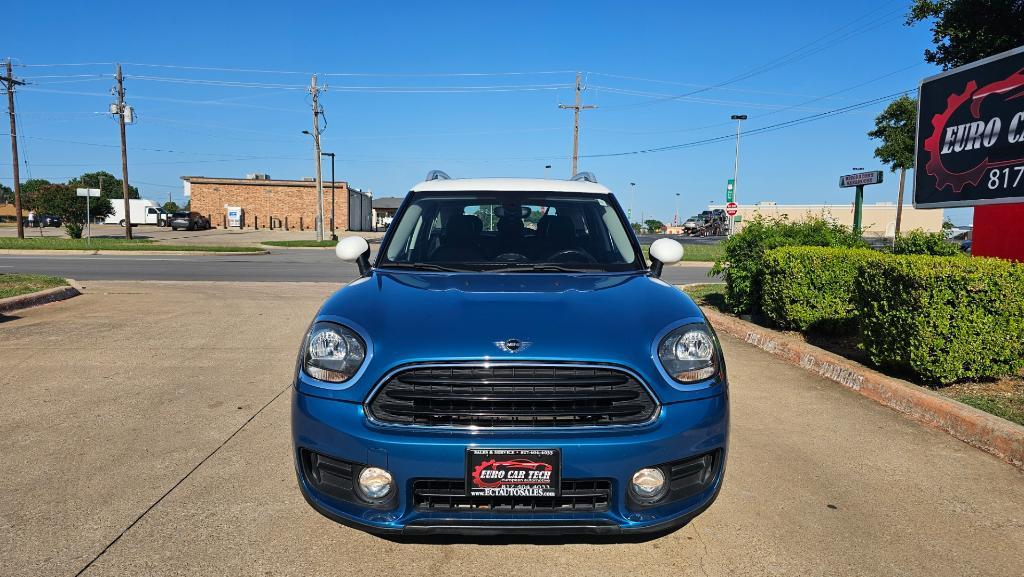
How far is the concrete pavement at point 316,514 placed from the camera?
9.39 ft

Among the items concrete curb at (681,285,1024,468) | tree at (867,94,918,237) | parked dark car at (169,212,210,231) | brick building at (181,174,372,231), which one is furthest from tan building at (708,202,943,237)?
concrete curb at (681,285,1024,468)

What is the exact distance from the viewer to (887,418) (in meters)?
4.94

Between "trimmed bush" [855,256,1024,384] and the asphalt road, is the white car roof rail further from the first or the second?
the asphalt road

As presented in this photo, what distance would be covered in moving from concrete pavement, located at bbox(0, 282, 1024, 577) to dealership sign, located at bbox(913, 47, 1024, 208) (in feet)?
10.4

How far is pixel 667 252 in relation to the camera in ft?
13.3

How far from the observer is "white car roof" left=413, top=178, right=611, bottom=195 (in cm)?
437

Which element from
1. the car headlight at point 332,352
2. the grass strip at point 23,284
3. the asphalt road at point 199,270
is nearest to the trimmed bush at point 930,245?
the car headlight at point 332,352

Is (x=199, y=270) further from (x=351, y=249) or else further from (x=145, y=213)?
(x=145, y=213)

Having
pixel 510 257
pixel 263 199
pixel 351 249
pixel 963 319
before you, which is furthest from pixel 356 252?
pixel 263 199

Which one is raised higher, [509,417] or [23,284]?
[509,417]

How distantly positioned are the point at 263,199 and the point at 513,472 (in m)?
59.0

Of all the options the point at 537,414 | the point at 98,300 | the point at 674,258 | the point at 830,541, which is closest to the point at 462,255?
the point at 674,258

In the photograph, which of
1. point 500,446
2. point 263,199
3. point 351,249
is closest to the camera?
point 500,446

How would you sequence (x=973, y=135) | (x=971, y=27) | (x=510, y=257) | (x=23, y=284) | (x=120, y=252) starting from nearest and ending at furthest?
1. (x=510, y=257)
2. (x=973, y=135)
3. (x=23, y=284)
4. (x=971, y=27)
5. (x=120, y=252)
